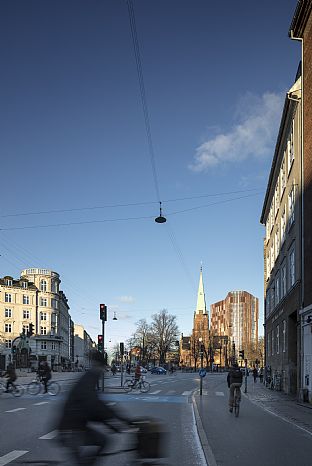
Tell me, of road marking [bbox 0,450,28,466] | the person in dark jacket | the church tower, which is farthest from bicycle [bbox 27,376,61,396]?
the church tower

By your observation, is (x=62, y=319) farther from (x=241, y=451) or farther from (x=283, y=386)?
(x=241, y=451)

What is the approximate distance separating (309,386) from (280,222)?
53.9ft

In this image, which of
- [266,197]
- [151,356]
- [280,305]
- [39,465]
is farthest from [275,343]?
[151,356]

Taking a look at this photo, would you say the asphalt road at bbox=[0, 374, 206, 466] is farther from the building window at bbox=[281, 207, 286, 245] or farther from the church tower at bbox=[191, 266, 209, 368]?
the church tower at bbox=[191, 266, 209, 368]

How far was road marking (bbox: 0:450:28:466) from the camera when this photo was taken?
8930 millimetres

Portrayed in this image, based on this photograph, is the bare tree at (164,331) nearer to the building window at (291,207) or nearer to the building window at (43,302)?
the building window at (43,302)

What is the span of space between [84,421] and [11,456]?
11.1 feet

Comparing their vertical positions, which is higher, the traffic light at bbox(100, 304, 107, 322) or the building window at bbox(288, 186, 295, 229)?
the building window at bbox(288, 186, 295, 229)

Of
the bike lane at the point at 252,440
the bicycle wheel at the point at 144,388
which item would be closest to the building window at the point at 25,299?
the bicycle wheel at the point at 144,388

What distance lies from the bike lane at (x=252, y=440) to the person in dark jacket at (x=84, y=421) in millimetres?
2632

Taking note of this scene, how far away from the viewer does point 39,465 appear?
8367 mm

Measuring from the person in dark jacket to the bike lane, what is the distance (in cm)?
263

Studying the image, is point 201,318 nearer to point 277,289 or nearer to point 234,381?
point 277,289

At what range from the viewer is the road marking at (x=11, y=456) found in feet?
29.3
